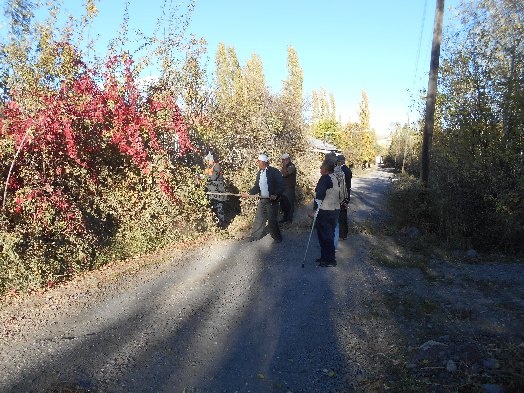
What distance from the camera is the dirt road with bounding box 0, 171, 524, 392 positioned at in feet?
12.4

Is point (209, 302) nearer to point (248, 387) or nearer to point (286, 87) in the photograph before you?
point (248, 387)

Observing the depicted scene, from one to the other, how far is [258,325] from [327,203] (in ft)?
8.34

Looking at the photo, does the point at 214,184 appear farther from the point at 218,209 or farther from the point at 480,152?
the point at 480,152

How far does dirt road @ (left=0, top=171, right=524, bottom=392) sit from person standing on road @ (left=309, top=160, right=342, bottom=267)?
0.61 metres

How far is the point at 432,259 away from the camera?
26.0ft

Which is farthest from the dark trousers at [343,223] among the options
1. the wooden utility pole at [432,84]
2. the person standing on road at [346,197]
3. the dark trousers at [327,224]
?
the wooden utility pole at [432,84]

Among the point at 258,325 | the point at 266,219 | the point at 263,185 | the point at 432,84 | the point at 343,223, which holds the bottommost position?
the point at 258,325

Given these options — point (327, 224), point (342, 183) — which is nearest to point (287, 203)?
point (342, 183)

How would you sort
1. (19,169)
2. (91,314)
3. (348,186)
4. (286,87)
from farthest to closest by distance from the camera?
(286,87) < (348,186) < (19,169) < (91,314)

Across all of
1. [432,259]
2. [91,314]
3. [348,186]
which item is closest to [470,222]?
[432,259]

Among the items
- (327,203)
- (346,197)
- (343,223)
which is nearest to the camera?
(327,203)

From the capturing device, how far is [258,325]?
4855 millimetres

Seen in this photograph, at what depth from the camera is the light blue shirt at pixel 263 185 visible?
318 inches

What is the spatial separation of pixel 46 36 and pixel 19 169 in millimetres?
2580
